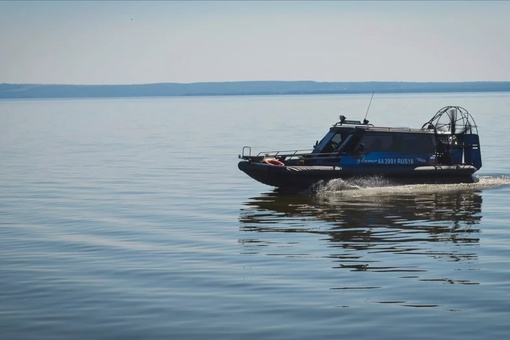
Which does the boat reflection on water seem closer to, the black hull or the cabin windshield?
the black hull

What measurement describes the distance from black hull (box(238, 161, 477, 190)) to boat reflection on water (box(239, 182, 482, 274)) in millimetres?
304

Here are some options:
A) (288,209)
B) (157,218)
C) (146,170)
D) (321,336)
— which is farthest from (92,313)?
(146,170)

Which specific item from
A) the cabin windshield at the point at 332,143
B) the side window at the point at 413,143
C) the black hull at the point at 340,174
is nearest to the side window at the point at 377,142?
the side window at the point at 413,143

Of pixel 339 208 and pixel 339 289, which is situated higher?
pixel 339 208

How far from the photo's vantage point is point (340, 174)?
Result: 2795cm

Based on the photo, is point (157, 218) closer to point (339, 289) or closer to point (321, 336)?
point (339, 289)

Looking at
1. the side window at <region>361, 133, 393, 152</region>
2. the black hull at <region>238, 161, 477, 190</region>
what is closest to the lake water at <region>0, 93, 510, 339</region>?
the black hull at <region>238, 161, 477, 190</region>

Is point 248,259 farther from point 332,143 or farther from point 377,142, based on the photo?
point 377,142

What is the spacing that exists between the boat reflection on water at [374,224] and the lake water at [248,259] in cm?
5

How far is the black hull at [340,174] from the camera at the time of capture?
2746 centimetres

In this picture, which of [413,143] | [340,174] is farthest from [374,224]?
[413,143]

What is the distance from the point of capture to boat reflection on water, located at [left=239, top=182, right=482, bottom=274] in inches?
709

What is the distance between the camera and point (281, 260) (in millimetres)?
17469

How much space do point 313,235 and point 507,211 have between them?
652 cm
